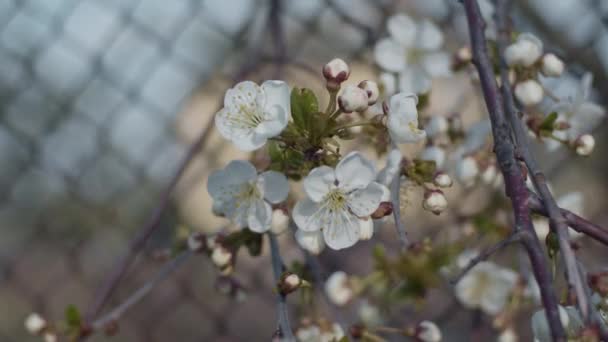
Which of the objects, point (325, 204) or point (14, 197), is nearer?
point (325, 204)

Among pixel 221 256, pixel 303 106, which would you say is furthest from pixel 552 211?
pixel 221 256

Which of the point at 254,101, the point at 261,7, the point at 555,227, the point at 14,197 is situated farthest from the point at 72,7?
the point at 555,227

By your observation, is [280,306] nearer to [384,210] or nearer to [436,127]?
[384,210]

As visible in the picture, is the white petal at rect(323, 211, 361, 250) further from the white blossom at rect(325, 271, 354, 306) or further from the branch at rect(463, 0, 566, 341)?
the branch at rect(463, 0, 566, 341)

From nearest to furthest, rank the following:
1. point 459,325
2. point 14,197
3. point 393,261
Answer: point 393,261
point 459,325
point 14,197

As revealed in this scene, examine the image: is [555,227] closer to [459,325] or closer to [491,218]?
[491,218]

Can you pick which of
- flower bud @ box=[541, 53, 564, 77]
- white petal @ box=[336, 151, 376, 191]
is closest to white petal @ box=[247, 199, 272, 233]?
white petal @ box=[336, 151, 376, 191]

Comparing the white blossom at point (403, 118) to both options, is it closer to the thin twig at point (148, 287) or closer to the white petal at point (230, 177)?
the white petal at point (230, 177)
